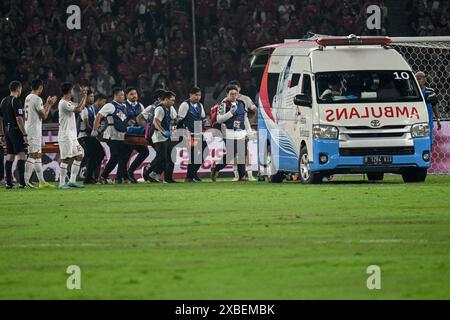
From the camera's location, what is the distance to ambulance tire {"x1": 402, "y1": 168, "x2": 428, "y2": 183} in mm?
24625

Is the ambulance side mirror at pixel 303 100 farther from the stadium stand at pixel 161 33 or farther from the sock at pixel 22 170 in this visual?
the stadium stand at pixel 161 33

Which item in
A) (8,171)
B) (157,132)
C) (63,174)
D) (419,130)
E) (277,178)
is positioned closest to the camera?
(419,130)

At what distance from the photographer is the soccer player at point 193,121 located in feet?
94.9

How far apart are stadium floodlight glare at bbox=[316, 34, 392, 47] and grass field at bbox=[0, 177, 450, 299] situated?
140 inches

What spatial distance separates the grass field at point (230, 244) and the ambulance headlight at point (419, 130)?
6.14 feet

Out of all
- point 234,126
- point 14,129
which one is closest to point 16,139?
point 14,129

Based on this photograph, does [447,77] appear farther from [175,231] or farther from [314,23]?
[175,231]

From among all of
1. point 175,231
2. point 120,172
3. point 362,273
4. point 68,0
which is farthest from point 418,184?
point 68,0

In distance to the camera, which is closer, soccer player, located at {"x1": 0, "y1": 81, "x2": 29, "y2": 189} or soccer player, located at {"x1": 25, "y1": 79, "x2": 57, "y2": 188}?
soccer player, located at {"x1": 25, "y1": 79, "x2": 57, "y2": 188}

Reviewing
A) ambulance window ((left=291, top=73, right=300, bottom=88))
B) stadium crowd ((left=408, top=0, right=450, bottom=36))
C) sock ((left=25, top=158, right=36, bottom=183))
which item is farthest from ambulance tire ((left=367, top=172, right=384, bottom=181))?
stadium crowd ((left=408, top=0, right=450, bottom=36))

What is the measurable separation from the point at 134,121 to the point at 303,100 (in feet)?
19.3

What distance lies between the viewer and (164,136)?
93.7 feet

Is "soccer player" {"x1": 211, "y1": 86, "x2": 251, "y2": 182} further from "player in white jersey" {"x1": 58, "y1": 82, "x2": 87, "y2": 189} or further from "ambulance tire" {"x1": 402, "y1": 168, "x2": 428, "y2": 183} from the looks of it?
"ambulance tire" {"x1": 402, "y1": 168, "x2": 428, "y2": 183}

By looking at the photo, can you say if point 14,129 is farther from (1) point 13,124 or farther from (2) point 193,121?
(2) point 193,121
